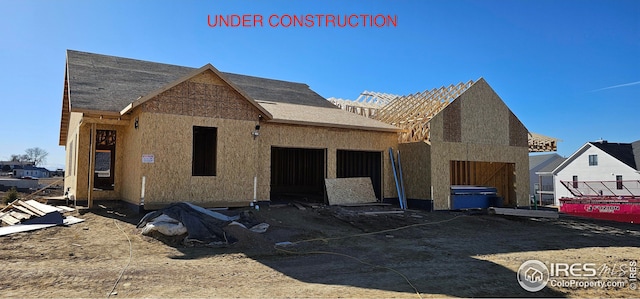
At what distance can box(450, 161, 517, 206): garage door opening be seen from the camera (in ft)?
65.1

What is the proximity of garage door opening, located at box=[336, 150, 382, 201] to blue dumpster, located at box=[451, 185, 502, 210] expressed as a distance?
315 centimetres

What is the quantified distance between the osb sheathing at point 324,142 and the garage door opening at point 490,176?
454cm

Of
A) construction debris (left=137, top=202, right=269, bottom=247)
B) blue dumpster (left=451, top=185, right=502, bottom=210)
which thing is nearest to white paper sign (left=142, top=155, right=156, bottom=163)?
construction debris (left=137, top=202, right=269, bottom=247)

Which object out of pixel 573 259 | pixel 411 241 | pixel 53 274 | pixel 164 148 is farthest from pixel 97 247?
pixel 573 259

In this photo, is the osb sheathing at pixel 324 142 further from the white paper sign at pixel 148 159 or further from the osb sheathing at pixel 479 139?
the white paper sign at pixel 148 159

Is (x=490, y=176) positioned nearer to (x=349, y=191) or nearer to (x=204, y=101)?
(x=349, y=191)

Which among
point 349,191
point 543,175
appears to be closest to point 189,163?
point 349,191

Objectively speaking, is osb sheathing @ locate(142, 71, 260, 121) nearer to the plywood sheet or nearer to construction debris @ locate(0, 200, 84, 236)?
construction debris @ locate(0, 200, 84, 236)

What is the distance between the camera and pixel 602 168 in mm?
35656

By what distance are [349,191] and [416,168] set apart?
2976mm

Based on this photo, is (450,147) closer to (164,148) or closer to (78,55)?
(164,148)

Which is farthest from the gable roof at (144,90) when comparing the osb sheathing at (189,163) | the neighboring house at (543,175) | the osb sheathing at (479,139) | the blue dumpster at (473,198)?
the neighboring house at (543,175)

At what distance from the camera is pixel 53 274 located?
700 centimetres

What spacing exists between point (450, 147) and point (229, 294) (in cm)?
1343
